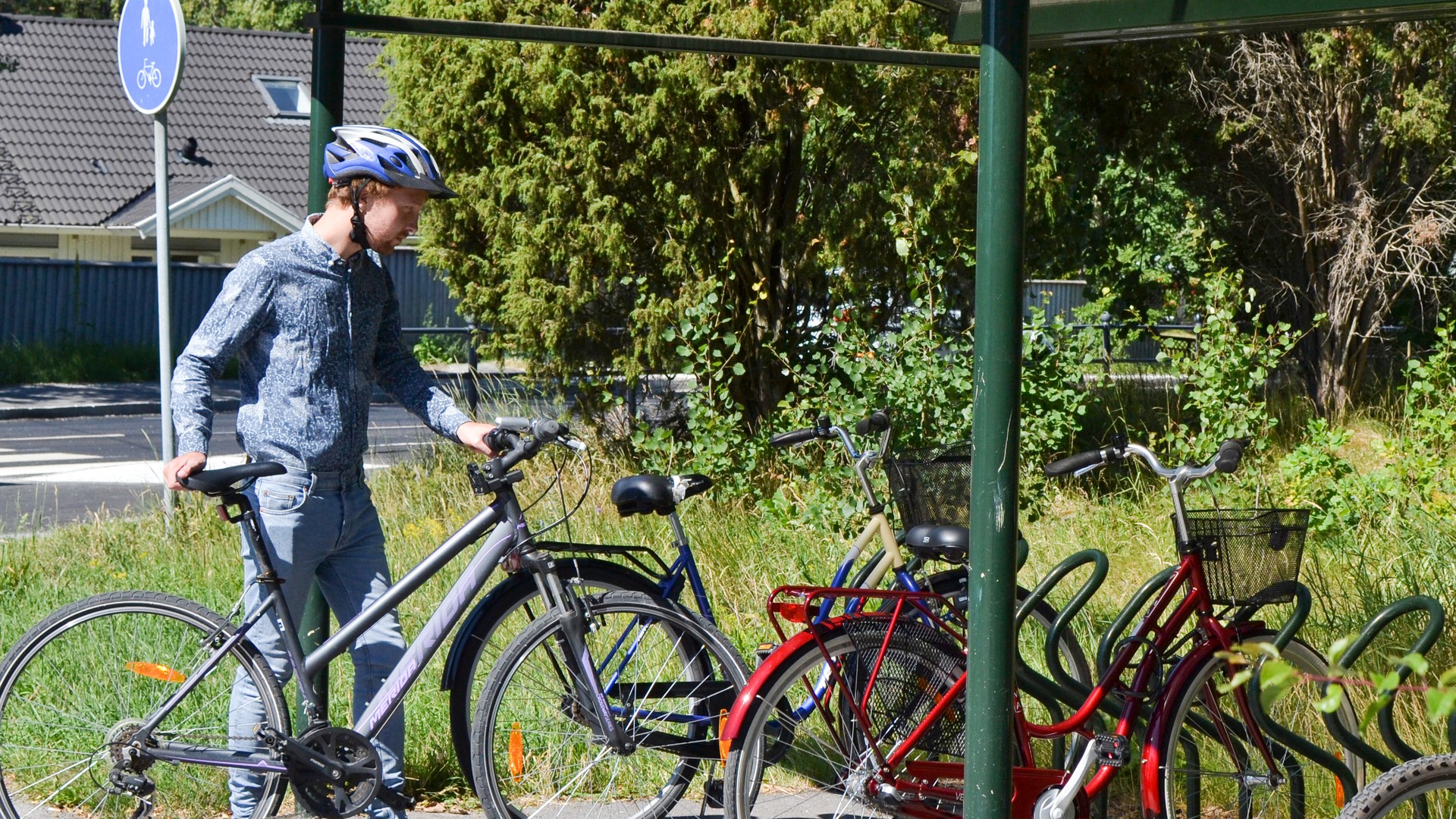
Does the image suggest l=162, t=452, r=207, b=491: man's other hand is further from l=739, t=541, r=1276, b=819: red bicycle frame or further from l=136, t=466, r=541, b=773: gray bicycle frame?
l=739, t=541, r=1276, b=819: red bicycle frame

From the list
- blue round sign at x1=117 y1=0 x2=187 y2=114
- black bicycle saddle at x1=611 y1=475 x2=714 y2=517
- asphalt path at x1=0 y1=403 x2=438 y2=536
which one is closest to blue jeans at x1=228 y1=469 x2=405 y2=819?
black bicycle saddle at x1=611 y1=475 x2=714 y2=517

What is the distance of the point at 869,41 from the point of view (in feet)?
26.4

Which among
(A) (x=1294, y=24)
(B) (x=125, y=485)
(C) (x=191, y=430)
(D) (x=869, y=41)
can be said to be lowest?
(B) (x=125, y=485)

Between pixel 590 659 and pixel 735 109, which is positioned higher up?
pixel 735 109

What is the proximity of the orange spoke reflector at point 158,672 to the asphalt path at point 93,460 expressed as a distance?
4123 mm

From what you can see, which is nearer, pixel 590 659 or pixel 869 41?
pixel 590 659

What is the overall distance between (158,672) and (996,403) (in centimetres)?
238

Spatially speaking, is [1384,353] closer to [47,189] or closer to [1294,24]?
[1294,24]

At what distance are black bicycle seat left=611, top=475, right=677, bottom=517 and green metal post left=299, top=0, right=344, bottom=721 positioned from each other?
893 mm

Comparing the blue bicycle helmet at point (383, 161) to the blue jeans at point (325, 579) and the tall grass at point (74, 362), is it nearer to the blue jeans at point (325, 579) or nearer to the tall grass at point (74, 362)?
the blue jeans at point (325, 579)

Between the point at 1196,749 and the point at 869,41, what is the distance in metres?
5.25

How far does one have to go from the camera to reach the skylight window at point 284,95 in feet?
103

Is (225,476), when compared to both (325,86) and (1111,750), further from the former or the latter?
(1111,750)

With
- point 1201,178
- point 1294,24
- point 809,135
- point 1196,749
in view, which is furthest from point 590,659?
point 1201,178
